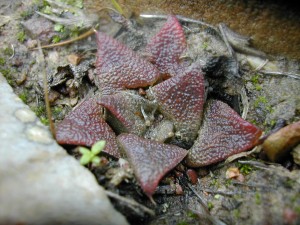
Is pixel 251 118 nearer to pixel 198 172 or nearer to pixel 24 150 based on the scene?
pixel 198 172

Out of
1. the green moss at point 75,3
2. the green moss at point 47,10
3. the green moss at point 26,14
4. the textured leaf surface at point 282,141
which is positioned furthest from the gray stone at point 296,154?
the green moss at point 26,14

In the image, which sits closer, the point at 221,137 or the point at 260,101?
the point at 221,137

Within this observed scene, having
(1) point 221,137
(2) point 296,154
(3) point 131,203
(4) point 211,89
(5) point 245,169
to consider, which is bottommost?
(3) point 131,203

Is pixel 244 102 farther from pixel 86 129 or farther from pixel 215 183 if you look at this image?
pixel 86 129

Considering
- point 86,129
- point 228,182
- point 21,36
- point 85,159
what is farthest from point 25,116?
point 228,182

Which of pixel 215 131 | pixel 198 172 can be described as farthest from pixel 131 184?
pixel 215 131

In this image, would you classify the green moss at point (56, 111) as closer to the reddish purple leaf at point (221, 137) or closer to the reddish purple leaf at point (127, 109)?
the reddish purple leaf at point (127, 109)
